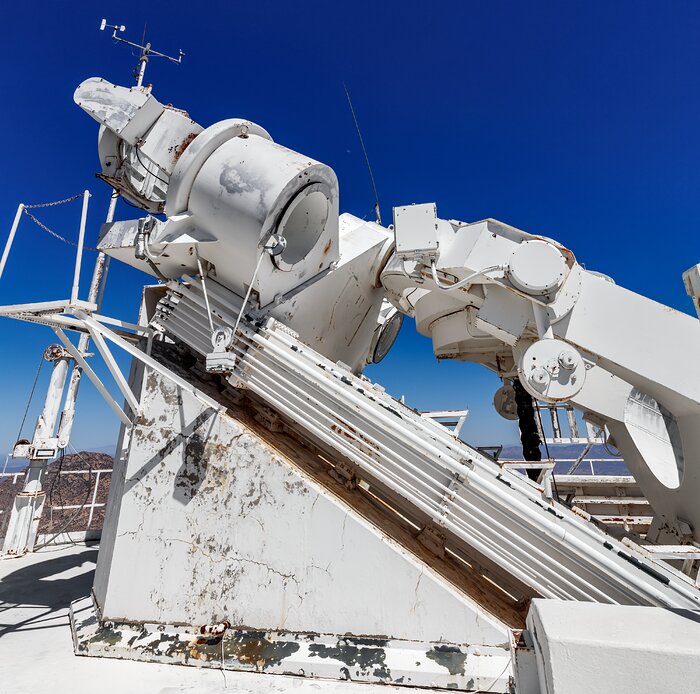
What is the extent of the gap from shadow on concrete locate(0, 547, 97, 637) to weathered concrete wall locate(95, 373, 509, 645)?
3.83 ft

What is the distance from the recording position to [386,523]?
13.5 feet

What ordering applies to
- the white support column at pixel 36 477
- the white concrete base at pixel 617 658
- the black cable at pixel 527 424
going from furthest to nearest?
the black cable at pixel 527 424 < the white support column at pixel 36 477 < the white concrete base at pixel 617 658

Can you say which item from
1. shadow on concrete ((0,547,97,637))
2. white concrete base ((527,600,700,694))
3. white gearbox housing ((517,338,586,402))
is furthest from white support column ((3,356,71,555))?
white concrete base ((527,600,700,694))

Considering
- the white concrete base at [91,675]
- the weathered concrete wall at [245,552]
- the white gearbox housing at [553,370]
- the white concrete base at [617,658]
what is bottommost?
the white concrete base at [91,675]

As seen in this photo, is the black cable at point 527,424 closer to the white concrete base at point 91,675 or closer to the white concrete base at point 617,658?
the white concrete base at point 91,675

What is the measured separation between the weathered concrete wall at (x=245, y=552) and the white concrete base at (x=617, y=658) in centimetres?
168

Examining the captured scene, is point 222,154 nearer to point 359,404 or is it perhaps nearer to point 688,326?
point 359,404

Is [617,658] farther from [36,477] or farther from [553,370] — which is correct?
[36,477]

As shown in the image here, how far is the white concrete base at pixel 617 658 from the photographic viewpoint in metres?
1.56

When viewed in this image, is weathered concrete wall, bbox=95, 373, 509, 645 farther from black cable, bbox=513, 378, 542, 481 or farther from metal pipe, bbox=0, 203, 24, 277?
black cable, bbox=513, 378, 542, 481

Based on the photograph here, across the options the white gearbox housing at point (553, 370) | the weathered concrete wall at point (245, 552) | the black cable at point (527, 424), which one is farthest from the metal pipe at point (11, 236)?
the black cable at point (527, 424)

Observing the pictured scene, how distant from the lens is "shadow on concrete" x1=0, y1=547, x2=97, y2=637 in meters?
4.83

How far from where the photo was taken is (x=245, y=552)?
3.84 metres

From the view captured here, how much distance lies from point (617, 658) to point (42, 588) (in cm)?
728
